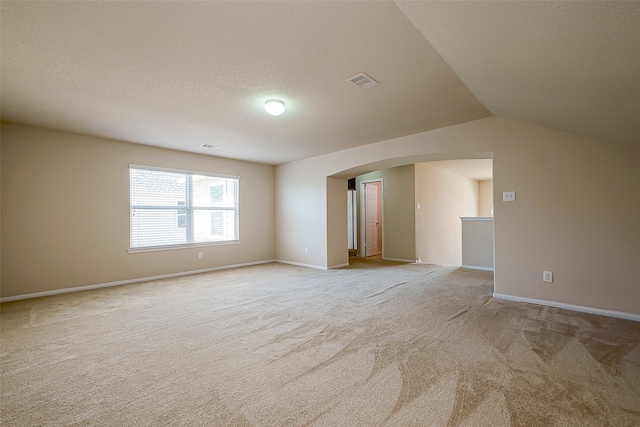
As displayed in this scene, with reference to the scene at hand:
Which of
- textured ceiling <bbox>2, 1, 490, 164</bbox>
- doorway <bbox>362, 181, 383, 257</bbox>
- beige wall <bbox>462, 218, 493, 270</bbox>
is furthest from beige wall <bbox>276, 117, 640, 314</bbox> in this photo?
doorway <bbox>362, 181, 383, 257</bbox>

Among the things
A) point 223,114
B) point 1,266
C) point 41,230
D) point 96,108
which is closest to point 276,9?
point 223,114

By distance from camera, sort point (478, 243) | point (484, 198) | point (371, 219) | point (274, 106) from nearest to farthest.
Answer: point (274, 106) < point (478, 243) < point (371, 219) < point (484, 198)

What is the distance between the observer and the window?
195 inches

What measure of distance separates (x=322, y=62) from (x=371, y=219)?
6.41 m

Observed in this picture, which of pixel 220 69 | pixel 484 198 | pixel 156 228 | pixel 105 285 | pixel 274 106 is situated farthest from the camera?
pixel 484 198

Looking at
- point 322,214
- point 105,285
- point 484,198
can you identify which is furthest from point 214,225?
point 484,198

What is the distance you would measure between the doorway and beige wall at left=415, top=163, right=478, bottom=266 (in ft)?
4.73

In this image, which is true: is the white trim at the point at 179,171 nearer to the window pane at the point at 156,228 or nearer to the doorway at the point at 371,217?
the window pane at the point at 156,228

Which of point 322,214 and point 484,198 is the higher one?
point 484,198

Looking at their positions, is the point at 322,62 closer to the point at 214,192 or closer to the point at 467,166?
the point at 214,192

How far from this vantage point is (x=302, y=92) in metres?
2.94

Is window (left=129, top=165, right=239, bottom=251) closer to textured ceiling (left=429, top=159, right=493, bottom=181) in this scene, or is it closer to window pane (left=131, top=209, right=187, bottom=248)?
window pane (left=131, top=209, right=187, bottom=248)

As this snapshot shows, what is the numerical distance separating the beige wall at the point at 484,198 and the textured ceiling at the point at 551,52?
343 inches

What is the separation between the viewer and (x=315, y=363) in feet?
6.92
